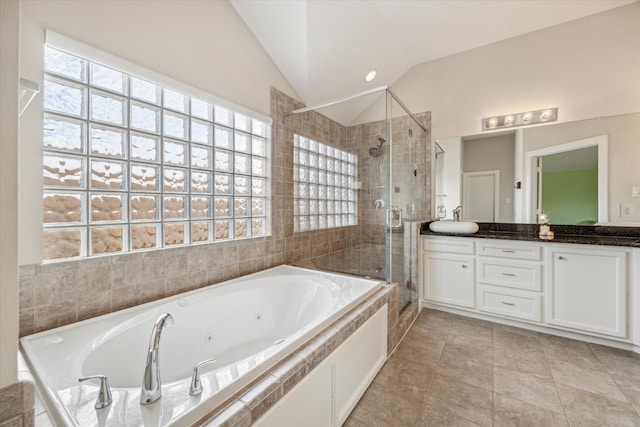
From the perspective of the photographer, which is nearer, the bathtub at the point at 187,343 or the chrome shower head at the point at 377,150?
the bathtub at the point at 187,343

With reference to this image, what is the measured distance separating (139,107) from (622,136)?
3869 mm

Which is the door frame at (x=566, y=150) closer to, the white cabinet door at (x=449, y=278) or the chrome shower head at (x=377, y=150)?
the white cabinet door at (x=449, y=278)

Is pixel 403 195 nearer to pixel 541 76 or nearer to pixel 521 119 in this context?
pixel 521 119

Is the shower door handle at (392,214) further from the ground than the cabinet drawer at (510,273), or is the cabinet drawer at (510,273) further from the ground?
→ the shower door handle at (392,214)

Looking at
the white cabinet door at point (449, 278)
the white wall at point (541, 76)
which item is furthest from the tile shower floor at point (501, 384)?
the white wall at point (541, 76)

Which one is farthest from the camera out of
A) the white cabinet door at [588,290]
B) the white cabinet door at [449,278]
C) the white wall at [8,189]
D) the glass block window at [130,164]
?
the white cabinet door at [449,278]

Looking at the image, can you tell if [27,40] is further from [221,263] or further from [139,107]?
[221,263]

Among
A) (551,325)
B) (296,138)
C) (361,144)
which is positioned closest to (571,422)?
(551,325)

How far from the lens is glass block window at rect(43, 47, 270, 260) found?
4.30 feet

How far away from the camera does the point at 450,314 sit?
2.76 m

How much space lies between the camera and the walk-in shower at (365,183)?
253 cm

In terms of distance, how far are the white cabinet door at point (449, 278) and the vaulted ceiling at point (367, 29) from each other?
2200 mm

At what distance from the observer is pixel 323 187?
2906 mm

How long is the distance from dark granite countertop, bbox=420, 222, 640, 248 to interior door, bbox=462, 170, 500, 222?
0.36 ft
